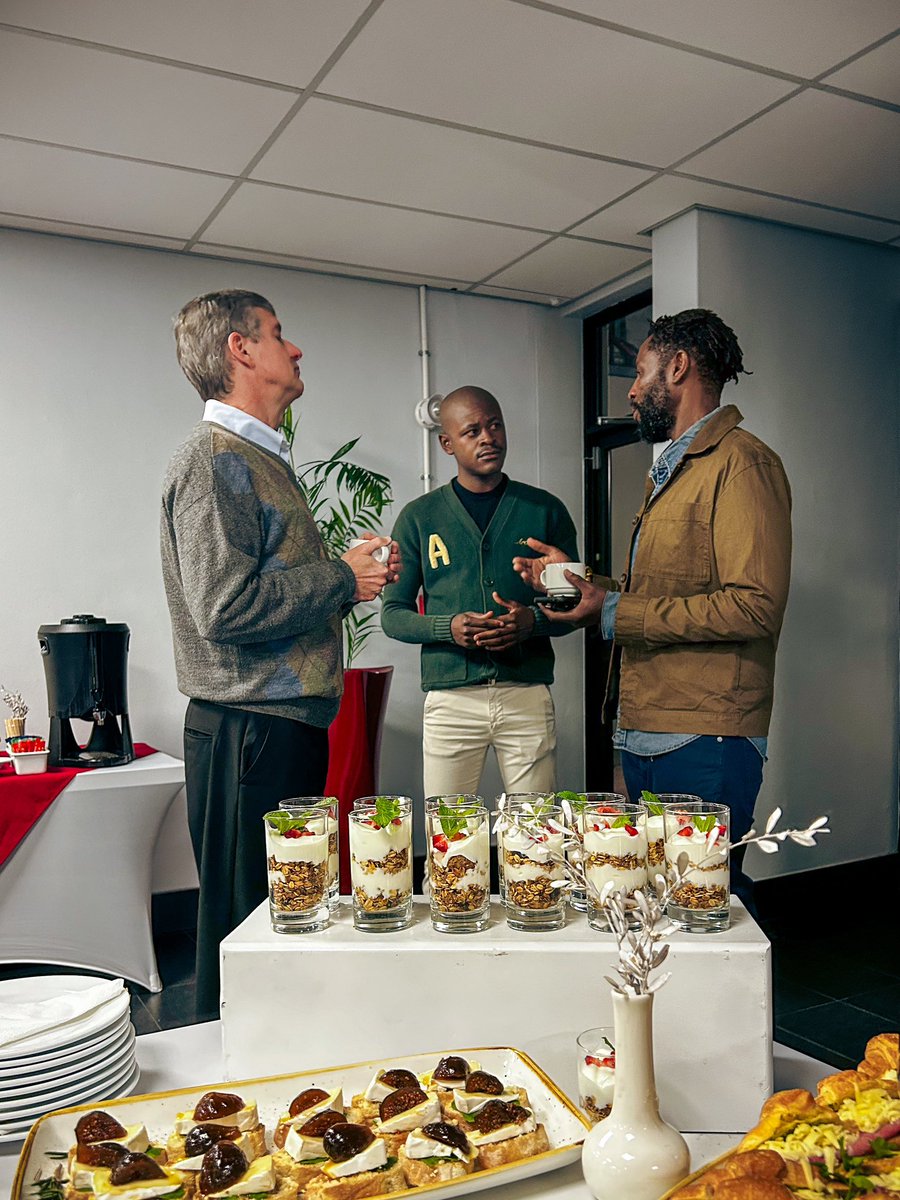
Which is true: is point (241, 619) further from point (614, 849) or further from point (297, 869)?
point (614, 849)

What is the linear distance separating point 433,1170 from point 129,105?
2.72 m

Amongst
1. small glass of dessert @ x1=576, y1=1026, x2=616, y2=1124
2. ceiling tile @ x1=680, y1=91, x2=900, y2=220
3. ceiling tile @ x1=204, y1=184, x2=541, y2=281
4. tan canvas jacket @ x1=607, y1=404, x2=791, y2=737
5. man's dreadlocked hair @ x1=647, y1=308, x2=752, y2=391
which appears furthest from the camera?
ceiling tile @ x1=204, y1=184, x2=541, y2=281

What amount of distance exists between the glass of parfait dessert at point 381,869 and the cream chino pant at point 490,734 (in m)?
1.74

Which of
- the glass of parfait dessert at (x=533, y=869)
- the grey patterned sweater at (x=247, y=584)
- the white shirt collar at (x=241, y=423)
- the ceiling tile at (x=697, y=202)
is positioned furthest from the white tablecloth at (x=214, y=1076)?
the ceiling tile at (x=697, y=202)

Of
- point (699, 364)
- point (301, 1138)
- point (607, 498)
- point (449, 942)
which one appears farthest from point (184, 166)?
point (301, 1138)

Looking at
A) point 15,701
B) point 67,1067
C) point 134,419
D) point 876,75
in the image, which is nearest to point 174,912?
point 15,701

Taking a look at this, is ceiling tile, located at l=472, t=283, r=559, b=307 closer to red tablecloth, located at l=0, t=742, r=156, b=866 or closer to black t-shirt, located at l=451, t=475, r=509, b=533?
black t-shirt, located at l=451, t=475, r=509, b=533

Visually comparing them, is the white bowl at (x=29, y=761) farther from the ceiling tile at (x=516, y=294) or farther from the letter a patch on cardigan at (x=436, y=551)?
the ceiling tile at (x=516, y=294)

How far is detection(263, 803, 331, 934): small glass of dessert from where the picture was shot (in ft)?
3.67

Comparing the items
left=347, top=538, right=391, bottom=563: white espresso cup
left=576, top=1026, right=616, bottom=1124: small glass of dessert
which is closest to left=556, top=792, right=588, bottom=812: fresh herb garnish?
left=576, top=1026, right=616, bottom=1124: small glass of dessert

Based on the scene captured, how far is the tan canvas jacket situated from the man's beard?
0.14 m

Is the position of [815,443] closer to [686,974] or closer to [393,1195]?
[686,974]

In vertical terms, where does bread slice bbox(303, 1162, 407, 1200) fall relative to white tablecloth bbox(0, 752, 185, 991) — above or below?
above

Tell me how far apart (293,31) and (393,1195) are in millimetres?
2388
